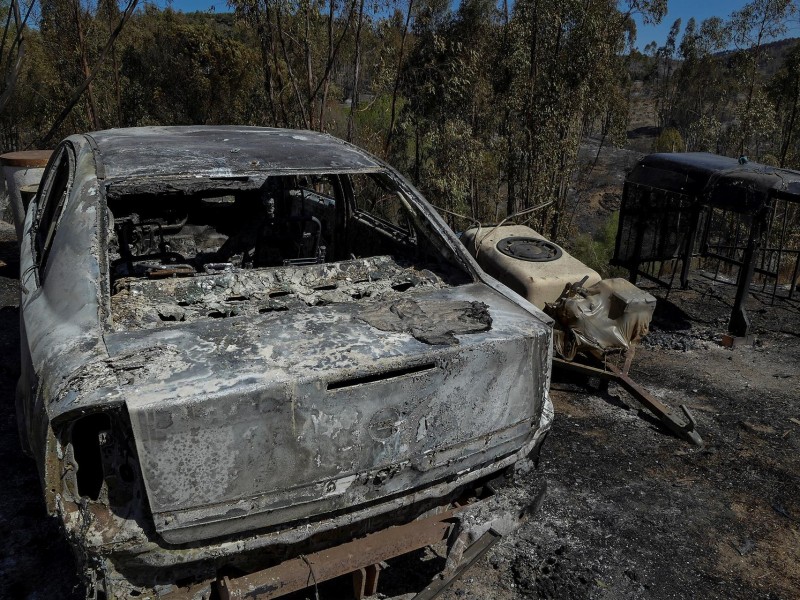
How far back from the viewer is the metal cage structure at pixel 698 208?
6301 millimetres

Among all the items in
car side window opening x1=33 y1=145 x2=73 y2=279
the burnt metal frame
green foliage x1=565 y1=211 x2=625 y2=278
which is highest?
car side window opening x1=33 y1=145 x2=73 y2=279

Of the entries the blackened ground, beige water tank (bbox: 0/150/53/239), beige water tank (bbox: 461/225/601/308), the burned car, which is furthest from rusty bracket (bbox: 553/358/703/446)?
beige water tank (bbox: 0/150/53/239)

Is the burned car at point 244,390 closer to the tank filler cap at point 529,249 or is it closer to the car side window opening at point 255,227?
the car side window opening at point 255,227

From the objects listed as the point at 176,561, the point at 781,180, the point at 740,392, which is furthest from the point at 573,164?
the point at 176,561

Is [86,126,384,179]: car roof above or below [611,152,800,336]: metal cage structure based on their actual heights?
above

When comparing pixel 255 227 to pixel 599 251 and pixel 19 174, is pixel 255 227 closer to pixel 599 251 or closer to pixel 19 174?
pixel 19 174

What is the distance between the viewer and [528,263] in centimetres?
525

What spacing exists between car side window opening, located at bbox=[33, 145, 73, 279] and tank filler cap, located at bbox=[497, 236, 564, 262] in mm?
3357

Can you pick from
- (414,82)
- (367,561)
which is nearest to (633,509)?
(367,561)

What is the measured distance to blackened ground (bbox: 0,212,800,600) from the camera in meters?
3.04

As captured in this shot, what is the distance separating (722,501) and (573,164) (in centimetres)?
884

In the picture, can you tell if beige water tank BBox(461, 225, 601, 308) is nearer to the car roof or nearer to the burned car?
the car roof

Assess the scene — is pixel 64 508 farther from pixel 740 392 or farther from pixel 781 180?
pixel 781 180

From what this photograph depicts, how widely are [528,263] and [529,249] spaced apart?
0.32 meters
